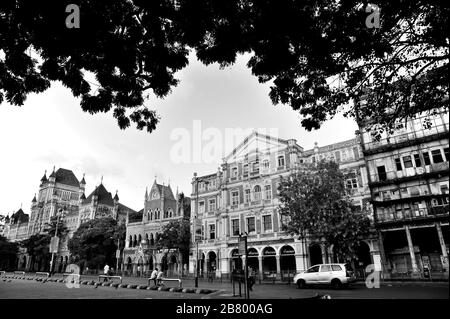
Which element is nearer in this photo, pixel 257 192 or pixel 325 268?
pixel 325 268

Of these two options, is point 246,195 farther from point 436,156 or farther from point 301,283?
point 436,156

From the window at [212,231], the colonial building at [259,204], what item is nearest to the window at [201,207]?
the colonial building at [259,204]

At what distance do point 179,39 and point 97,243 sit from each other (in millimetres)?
56217

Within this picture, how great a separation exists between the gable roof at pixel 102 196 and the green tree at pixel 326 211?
7068 centimetres

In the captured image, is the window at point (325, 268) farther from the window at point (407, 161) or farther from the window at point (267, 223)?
the window at point (407, 161)

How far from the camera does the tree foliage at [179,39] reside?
14.3ft

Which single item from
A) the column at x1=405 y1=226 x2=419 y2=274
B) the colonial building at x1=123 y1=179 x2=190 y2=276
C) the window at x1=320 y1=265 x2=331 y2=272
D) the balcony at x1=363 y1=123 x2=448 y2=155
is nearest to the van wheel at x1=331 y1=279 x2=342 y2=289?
the window at x1=320 y1=265 x2=331 y2=272

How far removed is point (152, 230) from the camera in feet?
170

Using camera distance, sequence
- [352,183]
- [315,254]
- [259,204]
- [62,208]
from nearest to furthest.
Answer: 1. [352,183]
2. [315,254]
3. [259,204]
4. [62,208]

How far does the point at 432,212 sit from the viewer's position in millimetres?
24312

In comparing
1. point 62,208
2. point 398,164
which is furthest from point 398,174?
point 62,208

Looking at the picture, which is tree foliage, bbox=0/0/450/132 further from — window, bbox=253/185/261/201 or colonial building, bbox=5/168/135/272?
colonial building, bbox=5/168/135/272

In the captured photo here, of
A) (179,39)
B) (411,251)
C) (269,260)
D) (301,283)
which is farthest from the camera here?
(269,260)

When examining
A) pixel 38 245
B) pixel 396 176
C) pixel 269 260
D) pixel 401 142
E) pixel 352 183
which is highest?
pixel 401 142
